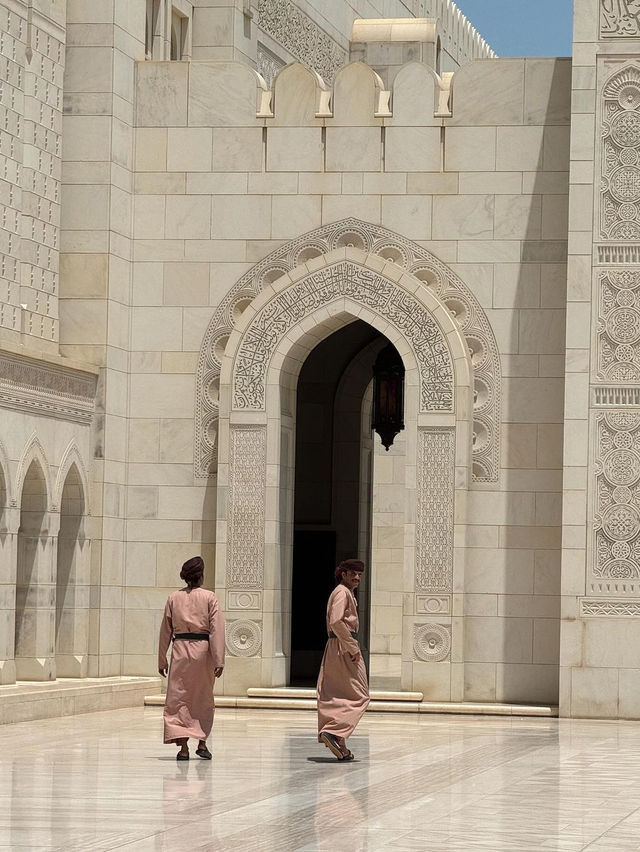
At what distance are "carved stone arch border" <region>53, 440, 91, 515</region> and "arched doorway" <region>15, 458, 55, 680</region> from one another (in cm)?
18

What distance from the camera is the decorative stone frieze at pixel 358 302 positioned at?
13.9 metres

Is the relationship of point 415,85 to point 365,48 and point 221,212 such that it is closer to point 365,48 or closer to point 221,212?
point 221,212

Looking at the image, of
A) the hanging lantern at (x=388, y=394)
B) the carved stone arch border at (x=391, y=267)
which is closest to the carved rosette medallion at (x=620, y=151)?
the carved stone arch border at (x=391, y=267)

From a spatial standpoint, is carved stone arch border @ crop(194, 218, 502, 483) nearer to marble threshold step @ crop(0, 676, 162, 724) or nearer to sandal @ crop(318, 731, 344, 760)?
marble threshold step @ crop(0, 676, 162, 724)

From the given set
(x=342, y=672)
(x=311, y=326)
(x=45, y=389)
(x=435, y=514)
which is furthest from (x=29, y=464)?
(x=342, y=672)

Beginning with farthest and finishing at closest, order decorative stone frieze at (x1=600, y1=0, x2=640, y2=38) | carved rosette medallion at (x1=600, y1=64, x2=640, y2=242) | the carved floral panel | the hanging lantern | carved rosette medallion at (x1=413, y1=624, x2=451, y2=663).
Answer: the hanging lantern < carved rosette medallion at (x1=413, y1=624, x2=451, y2=663) < decorative stone frieze at (x1=600, y1=0, x2=640, y2=38) < carved rosette medallion at (x1=600, y1=64, x2=640, y2=242) < the carved floral panel

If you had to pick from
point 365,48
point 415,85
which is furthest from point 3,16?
point 365,48

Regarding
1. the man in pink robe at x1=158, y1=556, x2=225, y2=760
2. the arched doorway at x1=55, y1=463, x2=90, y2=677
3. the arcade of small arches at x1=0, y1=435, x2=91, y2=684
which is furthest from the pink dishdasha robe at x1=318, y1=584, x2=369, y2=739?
the arched doorway at x1=55, y1=463, x2=90, y2=677

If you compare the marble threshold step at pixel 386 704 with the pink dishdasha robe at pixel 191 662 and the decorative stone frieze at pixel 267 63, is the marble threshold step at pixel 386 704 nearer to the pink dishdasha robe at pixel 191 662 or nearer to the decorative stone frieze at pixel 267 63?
the pink dishdasha robe at pixel 191 662

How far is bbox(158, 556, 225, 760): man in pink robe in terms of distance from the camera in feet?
32.6

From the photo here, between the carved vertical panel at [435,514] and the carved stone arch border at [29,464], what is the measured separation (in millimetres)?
2885

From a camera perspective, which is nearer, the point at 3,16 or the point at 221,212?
the point at 3,16

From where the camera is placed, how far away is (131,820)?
7.44 metres

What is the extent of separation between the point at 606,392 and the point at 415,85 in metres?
3.04
